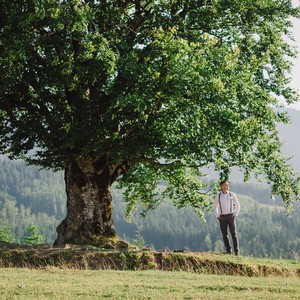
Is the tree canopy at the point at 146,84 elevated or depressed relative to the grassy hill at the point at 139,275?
elevated

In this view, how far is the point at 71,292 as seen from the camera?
14.2 m

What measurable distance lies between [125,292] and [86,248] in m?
9.18

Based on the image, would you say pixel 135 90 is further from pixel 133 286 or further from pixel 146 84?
pixel 133 286

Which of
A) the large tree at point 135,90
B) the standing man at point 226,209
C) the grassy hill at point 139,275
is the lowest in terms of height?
the grassy hill at point 139,275

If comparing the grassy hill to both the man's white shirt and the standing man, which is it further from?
the man's white shirt

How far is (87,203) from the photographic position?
26844 millimetres

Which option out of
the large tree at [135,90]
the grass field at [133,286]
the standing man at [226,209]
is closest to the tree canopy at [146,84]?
the large tree at [135,90]

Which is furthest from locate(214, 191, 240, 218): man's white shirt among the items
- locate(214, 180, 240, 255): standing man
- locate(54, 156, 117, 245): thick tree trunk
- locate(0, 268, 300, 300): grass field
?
locate(54, 156, 117, 245): thick tree trunk

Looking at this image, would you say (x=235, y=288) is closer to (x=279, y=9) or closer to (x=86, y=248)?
(x=86, y=248)

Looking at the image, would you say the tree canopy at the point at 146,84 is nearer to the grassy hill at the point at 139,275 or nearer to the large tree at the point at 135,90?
the large tree at the point at 135,90

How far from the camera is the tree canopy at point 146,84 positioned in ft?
74.5

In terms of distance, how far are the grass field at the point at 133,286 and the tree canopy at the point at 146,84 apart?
7.27 metres

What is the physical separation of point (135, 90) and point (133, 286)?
33.6 feet

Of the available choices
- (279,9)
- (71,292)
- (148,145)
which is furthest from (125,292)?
(279,9)
